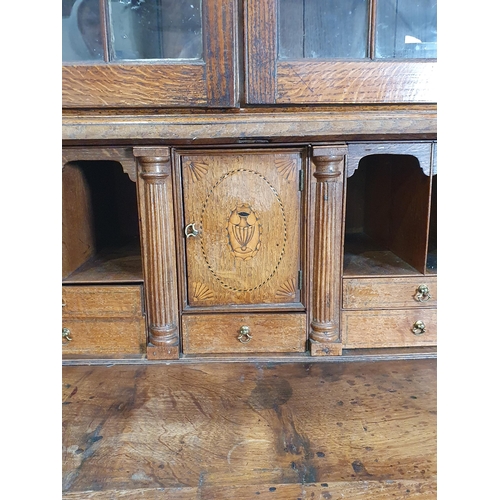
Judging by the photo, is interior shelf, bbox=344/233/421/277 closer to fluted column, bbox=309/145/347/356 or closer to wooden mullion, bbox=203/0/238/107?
fluted column, bbox=309/145/347/356

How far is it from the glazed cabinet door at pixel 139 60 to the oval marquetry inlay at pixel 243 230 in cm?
21

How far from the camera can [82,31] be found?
99 centimetres

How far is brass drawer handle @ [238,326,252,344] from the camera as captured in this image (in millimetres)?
1135

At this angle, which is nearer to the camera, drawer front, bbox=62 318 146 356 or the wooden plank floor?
the wooden plank floor

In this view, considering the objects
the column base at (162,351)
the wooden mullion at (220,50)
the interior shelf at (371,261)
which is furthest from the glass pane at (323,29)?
the column base at (162,351)

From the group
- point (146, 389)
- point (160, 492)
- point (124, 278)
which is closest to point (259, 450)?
point (160, 492)

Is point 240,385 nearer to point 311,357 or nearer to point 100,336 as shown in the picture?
point 311,357

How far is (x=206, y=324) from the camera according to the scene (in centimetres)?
114

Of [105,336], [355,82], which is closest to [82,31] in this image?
[355,82]

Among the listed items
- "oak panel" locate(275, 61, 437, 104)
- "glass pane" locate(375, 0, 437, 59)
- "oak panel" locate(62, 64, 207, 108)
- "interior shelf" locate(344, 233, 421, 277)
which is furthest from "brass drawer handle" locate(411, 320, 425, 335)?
"oak panel" locate(62, 64, 207, 108)

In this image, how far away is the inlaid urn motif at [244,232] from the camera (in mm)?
1094

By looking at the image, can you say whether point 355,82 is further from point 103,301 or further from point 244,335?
point 103,301

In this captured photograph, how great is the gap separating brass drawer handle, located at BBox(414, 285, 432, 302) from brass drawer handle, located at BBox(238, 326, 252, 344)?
461mm

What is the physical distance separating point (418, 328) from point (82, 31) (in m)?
1.13
